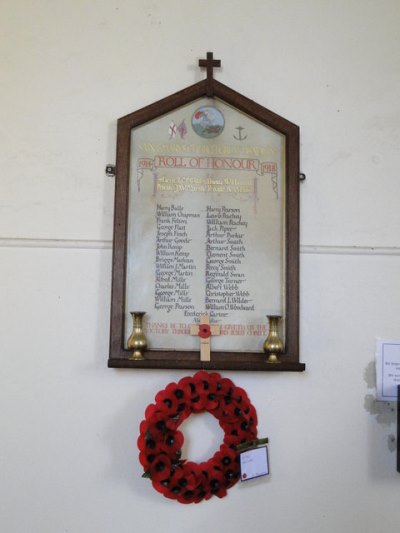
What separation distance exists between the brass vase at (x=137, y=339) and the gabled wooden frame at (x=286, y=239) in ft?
0.09

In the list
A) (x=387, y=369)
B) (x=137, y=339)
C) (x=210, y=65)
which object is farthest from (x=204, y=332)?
(x=210, y=65)

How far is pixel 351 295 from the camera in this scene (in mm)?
1638

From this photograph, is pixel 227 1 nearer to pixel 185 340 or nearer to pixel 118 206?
pixel 118 206

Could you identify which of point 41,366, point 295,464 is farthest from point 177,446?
point 41,366

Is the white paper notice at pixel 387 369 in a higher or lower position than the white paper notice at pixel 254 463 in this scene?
higher

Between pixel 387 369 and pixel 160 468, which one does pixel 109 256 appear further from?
pixel 387 369

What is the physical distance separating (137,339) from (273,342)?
469 millimetres

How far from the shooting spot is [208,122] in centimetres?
166

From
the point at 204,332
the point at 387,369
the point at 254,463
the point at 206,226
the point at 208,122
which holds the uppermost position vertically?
the point at 208,122

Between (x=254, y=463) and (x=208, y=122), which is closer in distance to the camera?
(x=254, y=463)

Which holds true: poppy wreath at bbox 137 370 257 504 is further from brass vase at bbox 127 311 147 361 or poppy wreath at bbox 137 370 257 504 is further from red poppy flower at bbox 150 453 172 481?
brass vase at bbox 127 311 147 361

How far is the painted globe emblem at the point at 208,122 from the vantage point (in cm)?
166

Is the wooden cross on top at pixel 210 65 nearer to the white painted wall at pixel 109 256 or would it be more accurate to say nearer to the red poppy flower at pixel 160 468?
the white painted wall at pixel 109 256

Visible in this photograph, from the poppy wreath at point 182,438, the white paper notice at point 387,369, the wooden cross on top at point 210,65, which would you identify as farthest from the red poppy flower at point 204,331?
the wooden cross on top at point 210,65
